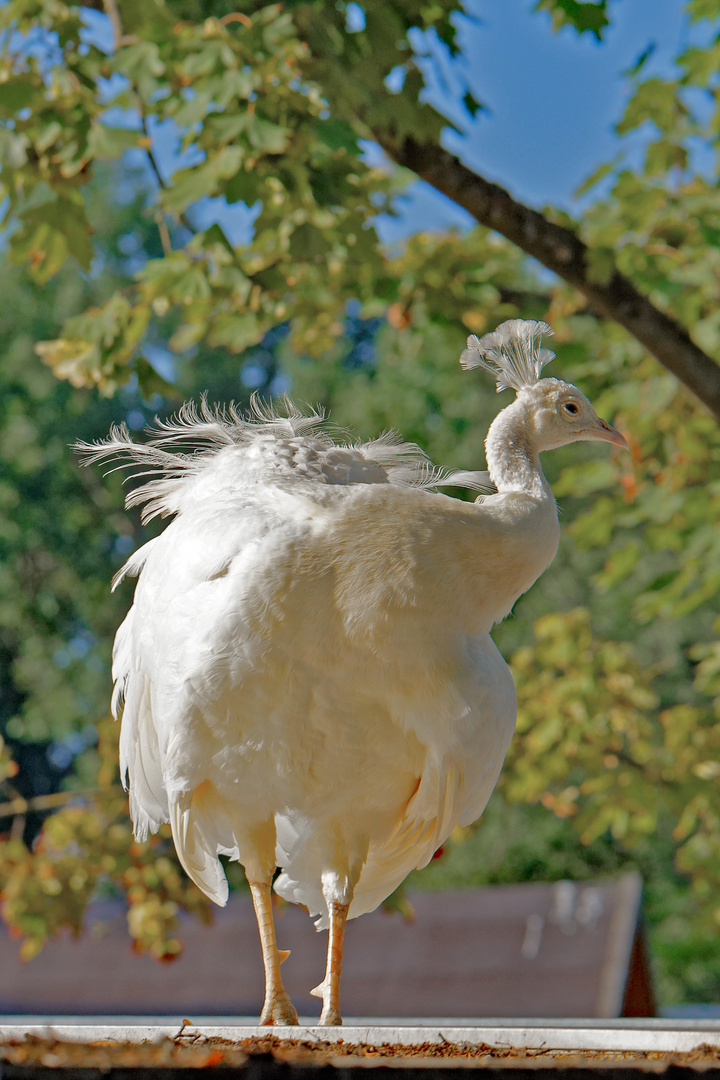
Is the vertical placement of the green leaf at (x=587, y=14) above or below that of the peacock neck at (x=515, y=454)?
above

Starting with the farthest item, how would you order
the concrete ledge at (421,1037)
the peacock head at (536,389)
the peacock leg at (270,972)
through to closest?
the peacock head at (536,389) → the peacock leg at (270,972) → the concrete ledge at (421,1037)

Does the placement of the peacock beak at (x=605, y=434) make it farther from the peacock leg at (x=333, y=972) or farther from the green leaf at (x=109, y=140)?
the green leaf at (x=109, y=140)

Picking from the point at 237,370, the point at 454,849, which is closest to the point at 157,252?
the point at 237,370

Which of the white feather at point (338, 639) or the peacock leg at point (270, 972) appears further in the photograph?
the peacock leg at point (270, 972)

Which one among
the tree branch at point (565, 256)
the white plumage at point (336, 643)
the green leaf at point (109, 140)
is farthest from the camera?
the tree branch at point (565, 256)

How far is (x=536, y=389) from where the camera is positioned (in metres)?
3.37

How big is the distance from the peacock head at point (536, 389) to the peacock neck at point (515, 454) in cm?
2

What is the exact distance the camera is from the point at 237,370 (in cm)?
3175

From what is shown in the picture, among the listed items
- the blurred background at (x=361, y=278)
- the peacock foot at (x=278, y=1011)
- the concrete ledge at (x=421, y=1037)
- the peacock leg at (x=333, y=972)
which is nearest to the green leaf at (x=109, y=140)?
the blurred background at (x=361, y=278)

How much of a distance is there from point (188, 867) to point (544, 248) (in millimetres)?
3091

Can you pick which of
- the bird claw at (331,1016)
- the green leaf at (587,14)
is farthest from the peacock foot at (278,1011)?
the green leaf at (587,14)

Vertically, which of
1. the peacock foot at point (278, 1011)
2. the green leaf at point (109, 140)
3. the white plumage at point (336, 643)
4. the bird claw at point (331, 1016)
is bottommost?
the peacock foot at point (278, 1011)

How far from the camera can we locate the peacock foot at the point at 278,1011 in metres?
2.94

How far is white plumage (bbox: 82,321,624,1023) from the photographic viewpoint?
2.76m
